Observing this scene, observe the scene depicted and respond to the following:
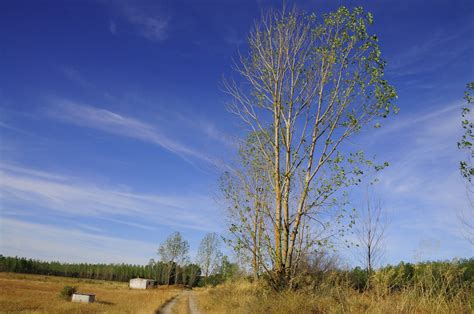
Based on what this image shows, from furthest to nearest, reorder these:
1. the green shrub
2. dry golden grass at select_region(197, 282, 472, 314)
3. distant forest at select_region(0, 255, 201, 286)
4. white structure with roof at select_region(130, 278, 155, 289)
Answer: distant forest at select_region(0, 255, 201, 286) < white structure with roof at select_region(130, 278, 155, 289) < the green shrub < dry golden grass at select_region(197, 282, 472, 314)

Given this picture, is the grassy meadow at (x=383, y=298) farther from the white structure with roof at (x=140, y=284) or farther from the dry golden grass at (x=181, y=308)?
the white structure with roof at (x=140, y=284)

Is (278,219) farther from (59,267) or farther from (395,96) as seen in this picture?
(59,267)

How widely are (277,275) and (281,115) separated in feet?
16.4

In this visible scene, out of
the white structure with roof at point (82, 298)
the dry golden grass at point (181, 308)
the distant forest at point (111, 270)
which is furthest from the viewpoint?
the distant forest at point (111, 270)

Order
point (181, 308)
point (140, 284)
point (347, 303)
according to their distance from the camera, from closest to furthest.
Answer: point (347, 303) < point (181, 308) < point (140, 284)

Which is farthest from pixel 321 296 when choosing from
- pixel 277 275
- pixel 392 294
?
pixel 392 294

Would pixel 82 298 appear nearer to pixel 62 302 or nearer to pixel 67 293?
pixel 62 302

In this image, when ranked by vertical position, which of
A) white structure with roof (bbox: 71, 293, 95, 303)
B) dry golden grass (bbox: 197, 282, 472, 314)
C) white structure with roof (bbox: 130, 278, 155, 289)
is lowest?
white structure with roof (bbox: 130, 278, 155, 289)

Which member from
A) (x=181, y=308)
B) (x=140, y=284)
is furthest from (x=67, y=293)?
(x=140, y=284)

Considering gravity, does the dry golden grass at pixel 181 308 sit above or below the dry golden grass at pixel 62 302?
above

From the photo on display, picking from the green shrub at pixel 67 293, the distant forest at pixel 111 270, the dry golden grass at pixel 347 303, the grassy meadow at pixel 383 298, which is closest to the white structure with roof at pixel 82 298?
the green shrub at pixel 67 293

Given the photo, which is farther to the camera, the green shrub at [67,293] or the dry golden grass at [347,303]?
the green shrub at [67,293]

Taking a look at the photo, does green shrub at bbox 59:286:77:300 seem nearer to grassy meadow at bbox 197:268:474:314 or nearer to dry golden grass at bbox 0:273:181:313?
dry golden grass at bbox 0:273:181:313

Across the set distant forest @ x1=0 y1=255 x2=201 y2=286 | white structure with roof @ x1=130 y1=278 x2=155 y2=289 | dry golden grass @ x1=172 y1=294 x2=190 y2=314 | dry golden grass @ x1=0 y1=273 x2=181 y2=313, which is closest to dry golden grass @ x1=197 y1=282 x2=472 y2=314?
dry golden grass @ x1=172 y1=294 x2=190 y2=314
